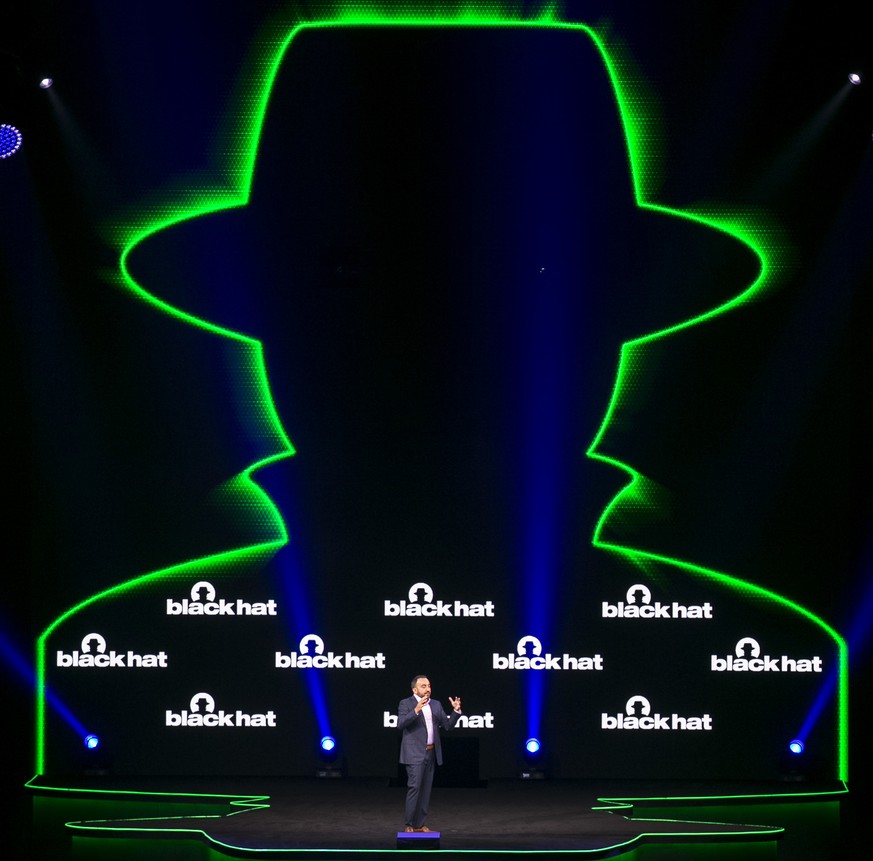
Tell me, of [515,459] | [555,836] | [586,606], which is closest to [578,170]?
[515,459]

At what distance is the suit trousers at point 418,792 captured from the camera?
23.3 ft

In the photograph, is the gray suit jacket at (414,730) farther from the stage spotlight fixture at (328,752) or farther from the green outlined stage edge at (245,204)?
the green outlined stage edge at (245,204)

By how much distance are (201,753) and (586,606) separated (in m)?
2.44

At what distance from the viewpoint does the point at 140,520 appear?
27.9 feet

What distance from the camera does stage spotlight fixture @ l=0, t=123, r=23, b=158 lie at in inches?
322

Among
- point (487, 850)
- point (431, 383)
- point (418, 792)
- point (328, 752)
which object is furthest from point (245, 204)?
point (487, 850)

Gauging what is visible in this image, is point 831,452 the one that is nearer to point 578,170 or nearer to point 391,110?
point 578,170

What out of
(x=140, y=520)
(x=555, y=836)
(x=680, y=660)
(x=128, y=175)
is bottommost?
(x=555, y=836)

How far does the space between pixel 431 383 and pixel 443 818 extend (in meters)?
2.53

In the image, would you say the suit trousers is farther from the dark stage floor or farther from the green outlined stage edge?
the green outlined stage edge

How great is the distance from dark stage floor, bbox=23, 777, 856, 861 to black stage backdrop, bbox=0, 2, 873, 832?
13.7 inches

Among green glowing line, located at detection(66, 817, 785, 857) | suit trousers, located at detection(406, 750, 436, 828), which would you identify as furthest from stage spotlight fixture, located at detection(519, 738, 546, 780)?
suit trousers, located at detection(406, 750, 436, 828)

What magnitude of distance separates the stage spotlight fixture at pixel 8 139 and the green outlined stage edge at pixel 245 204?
0.77 meters

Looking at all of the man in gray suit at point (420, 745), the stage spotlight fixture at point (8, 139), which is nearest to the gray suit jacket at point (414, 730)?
the man in gray suit at point (420, 745)
